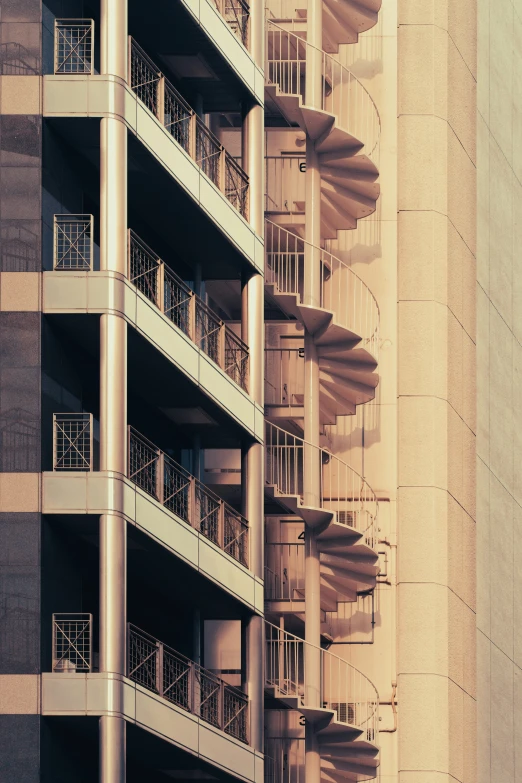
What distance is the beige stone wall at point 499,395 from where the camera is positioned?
63.0 metres

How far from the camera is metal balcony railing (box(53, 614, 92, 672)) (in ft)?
136

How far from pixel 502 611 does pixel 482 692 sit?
355 centimetres

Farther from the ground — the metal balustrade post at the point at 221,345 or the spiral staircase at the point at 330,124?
the spiral staircase at the point at 330,124

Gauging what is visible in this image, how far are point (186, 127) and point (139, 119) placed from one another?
15.3 ft

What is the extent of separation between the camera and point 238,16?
2092 inches

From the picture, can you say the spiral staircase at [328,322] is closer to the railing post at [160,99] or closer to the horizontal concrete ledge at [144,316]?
the horizontal concrete ledge at [144,316]

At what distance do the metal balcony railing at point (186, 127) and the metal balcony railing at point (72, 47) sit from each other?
1.07 m

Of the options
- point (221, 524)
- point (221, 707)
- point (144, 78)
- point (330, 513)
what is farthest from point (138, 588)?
point (144, 78)

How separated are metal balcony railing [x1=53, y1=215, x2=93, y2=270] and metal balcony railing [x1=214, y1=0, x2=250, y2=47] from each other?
33.8 feet

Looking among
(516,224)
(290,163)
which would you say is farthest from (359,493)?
(516,224)

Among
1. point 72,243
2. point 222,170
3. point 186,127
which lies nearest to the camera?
point 72,243

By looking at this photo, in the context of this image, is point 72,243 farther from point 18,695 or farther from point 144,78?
point 18,695

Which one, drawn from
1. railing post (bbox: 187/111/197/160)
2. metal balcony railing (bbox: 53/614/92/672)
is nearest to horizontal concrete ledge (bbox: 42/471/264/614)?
metal balcony railing (bbox: 53/614/92/672)

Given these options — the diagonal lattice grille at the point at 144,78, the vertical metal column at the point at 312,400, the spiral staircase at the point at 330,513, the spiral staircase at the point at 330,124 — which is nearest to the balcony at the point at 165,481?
the spiral staircase at the point at 330,513
